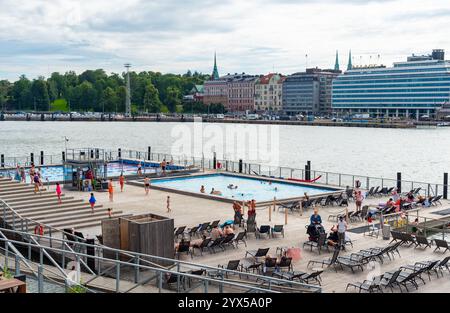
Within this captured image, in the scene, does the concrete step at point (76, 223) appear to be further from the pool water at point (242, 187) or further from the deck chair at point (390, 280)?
the deck chair at point (390, 280)

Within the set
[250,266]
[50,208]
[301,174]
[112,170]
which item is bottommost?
[301,174]

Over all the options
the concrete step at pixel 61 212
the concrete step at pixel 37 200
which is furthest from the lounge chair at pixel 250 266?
the concrete step at pixel 37 200

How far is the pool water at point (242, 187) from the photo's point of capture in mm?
35312

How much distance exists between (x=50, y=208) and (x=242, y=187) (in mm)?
16616

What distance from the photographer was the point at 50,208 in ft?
79.4

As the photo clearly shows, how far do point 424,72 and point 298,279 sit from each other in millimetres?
188478

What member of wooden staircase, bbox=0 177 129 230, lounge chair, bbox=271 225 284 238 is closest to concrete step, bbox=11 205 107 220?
wooden staircase, bbox=0 177 129 230

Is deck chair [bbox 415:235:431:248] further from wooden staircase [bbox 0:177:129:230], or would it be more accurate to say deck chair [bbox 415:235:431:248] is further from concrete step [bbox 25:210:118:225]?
concrete step [bbox 25:210:118:225]

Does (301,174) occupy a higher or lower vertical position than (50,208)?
lower

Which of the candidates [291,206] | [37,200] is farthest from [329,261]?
[37,200]

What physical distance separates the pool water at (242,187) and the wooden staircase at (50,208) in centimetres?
995

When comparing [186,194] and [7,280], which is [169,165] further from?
[7,280]

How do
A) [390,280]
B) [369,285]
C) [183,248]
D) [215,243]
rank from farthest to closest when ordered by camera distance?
1. [215,243]
2. [183,248]
3. [390,280]
4. [369,285]

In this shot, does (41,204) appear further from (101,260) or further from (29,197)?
(101,260)
